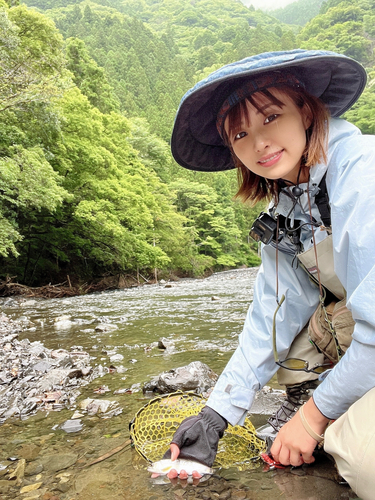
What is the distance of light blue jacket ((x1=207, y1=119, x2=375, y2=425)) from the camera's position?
3.61 feet

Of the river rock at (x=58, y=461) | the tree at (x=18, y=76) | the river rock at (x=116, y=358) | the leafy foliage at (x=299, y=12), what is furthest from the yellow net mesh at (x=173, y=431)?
the leafy foliage at (x=299, y=12)

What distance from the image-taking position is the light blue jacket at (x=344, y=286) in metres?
1.10

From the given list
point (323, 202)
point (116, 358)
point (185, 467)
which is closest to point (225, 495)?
point (185, 467)

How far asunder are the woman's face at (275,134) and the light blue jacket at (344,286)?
0.37 feet

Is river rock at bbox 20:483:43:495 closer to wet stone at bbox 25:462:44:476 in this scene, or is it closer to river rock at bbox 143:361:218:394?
wet stone at bbox 25:462:44:476

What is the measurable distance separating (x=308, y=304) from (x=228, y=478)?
823mm

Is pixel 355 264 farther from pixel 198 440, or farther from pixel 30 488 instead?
pixel 30 488

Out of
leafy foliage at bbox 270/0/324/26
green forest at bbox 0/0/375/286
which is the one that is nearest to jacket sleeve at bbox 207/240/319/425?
green forest at bbox 0/0/375/286

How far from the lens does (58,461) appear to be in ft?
5.56

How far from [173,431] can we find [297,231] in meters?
1.17

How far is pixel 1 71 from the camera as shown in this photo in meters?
9.83

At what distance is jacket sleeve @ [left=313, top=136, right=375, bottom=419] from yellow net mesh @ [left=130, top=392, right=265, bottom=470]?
23.4 inches

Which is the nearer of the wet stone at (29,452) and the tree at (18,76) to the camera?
the wet stone at (29,452)

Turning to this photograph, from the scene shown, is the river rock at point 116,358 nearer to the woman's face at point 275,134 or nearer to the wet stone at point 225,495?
the wet stone at point 225,495
